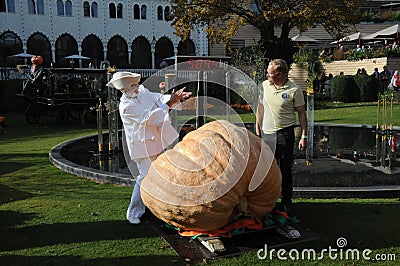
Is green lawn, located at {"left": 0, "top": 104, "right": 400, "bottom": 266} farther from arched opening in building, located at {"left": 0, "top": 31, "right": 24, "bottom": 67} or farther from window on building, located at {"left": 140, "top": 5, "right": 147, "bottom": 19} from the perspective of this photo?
window on building, located at {"left": 140, "top": 5, "right": 147, "bottom": 19}

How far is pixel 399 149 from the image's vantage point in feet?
30.6

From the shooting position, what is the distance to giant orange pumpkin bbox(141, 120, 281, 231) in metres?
4.14

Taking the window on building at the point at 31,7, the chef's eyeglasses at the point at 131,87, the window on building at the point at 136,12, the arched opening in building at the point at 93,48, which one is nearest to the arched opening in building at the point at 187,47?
the window on building at the point at 136,12

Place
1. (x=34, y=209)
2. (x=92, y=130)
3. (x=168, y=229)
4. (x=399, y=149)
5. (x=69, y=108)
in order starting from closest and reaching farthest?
(x=168, y=229) < (x=34, y=209) < (x=399, y=149) < (x=92, y=130) < (x=69, y=108)

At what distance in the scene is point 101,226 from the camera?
5031 millimetres

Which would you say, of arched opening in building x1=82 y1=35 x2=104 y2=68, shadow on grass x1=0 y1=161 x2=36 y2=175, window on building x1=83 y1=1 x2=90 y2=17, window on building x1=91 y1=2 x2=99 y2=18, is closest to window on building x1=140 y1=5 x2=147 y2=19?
window on building x1=91 y1=2 x2=99 y2=18

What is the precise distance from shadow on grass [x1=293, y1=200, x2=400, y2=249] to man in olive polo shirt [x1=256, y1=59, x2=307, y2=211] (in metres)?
0.43

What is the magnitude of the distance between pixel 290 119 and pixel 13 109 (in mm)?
19864

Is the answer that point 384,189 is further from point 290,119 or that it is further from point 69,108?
point 69,108

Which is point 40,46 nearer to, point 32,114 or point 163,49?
point 163,49

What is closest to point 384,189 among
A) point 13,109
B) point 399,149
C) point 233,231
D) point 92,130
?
point 233,231

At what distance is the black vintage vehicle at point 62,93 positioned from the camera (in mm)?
15188

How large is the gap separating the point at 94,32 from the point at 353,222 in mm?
34707

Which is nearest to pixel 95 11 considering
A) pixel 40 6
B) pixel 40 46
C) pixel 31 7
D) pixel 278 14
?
pixel 40 6
